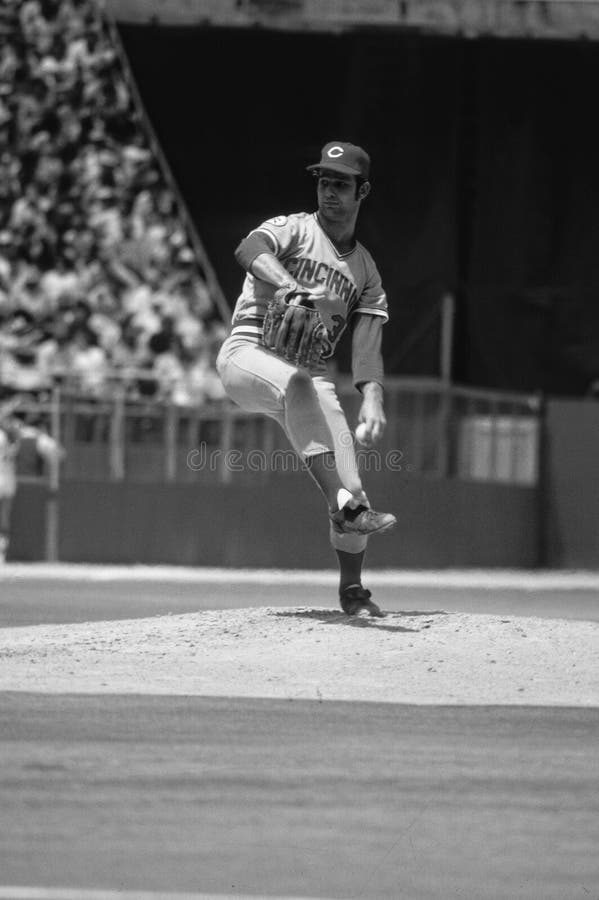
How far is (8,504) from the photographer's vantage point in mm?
16625

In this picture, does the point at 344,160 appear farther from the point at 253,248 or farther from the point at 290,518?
the point at 290,518

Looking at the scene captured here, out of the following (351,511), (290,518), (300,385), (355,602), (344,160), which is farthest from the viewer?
(290,518)

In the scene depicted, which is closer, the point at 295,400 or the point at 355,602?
the point at 295,400

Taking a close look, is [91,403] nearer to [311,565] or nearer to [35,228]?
[311,565]

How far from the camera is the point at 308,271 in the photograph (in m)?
8.46

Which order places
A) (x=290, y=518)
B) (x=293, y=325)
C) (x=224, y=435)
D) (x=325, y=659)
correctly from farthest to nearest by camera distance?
(x=290, y=518), (x=224, y=435), (x=293, y=325), (x=325, y=659)

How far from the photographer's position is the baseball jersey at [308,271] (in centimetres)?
844

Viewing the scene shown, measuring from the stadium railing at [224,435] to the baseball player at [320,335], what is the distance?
22.9 feet

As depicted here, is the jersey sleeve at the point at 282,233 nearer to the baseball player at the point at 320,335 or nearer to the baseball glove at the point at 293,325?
the baseball player at the point at 320,335

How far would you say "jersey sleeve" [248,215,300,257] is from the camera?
840cm

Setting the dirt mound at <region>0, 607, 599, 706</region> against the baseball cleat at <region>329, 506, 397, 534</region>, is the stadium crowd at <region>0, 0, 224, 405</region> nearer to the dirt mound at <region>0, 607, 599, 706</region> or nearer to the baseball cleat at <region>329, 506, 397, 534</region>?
the dirt mound at <region>0, 607, 599, 706</region>

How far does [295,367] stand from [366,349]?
451mm

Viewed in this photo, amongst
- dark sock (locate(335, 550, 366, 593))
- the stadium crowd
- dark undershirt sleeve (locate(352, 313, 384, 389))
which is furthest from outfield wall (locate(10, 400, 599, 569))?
dark undershirt sleeve (locate(352, 313, 384, 389))

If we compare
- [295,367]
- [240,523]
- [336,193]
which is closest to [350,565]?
[295,367]
